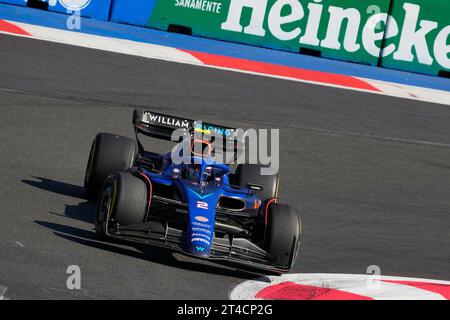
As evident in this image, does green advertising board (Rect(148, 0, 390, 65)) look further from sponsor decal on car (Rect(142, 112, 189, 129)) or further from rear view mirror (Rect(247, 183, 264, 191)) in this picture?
rear view mirror (Rect(247, 183, 264, 191))

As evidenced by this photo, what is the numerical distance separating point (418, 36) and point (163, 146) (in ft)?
26.3

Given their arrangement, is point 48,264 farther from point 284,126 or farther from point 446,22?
point 446,22

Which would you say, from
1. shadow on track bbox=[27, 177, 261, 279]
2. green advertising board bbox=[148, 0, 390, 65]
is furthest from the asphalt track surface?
green advertising board bbox=[148, 0, 390, 65]

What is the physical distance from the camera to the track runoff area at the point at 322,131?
329 inches

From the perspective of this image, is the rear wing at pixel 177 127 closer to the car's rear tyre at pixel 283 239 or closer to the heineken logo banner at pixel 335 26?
the car's rear tyre at pixel 283 239

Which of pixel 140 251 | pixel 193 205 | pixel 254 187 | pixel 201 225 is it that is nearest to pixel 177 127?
pixel 254 187

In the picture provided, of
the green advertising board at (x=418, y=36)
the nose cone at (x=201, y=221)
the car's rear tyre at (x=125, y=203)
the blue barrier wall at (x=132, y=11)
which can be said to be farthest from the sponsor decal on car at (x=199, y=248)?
the green advertising board at (x=418, y=36)

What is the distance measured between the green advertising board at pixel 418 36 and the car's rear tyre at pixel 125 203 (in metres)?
11.3

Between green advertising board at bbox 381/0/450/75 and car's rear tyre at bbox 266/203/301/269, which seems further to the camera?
green advertising board at bbox 381/0/450/75

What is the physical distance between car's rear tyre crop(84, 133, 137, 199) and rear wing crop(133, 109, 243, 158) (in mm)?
334

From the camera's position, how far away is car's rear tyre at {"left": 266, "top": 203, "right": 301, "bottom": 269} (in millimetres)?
8711
